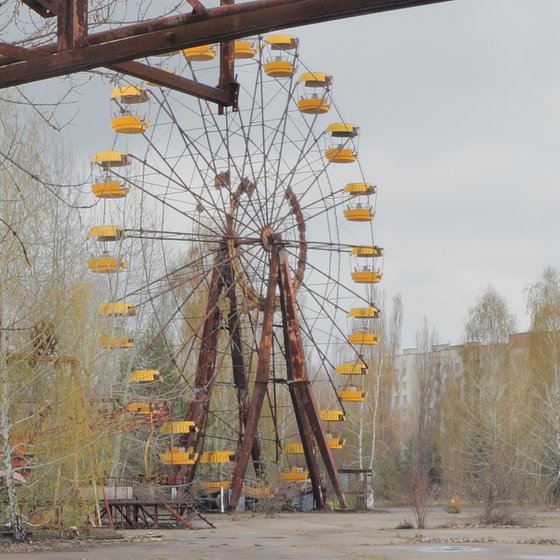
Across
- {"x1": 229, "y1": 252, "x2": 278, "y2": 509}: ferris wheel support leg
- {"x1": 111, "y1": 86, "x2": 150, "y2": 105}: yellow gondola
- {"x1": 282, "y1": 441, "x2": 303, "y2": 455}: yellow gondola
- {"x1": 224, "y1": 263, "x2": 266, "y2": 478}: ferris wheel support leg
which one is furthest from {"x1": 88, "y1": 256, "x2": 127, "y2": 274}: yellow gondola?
{"x1": 282, "y1": 441, "x2": 303, "y2": 455}: yellow gondola

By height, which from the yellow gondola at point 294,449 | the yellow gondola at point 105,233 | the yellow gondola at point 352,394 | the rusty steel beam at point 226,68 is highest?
the yellow gondola at point 105,233

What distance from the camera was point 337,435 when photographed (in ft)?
126

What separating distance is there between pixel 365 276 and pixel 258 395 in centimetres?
588

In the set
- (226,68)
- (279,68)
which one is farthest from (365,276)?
(226,68)

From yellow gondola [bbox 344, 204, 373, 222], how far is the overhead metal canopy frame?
31.0m

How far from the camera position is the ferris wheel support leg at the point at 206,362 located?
35625 mm

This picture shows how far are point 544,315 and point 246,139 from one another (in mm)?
23127

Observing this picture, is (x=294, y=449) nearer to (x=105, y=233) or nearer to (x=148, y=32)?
(x=105, y=233)

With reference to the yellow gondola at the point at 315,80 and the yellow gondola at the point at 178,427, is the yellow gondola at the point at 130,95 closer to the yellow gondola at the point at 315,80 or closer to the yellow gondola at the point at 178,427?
the yellow gondola at the point at 315,80

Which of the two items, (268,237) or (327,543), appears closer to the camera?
(327,543)

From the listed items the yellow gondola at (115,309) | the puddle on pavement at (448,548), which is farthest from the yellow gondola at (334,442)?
the puddle on pavement at (448,548)

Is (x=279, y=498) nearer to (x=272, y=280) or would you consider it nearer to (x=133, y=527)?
(x=272, y=280)

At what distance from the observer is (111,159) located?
113 ft

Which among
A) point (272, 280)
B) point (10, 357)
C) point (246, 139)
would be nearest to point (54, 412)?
point (10, 357)
